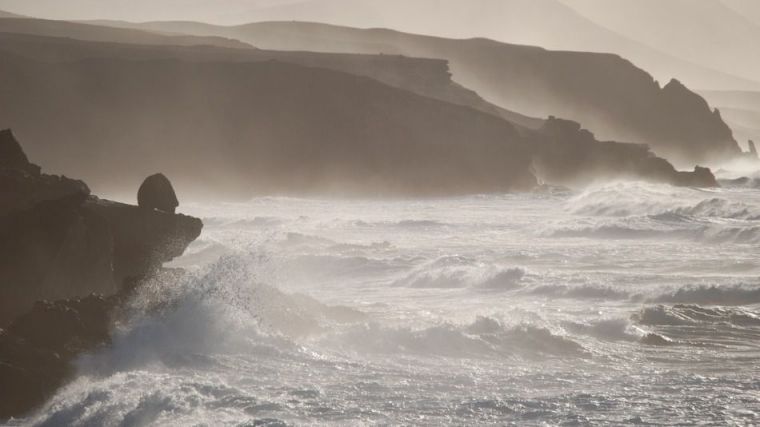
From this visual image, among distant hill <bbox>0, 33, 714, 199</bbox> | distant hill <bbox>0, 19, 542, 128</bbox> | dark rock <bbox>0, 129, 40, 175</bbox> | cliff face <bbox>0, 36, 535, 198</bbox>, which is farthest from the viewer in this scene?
distant hill <bbox>0, 19, 542, 128</bbox>

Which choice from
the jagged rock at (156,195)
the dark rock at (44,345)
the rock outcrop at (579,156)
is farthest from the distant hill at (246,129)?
the dark rock at (44,345)

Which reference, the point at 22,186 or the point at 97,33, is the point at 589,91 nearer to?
the point at 97,33

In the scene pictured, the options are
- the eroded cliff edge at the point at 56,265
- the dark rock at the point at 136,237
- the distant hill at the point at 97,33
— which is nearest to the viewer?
the eroded cliff edge at the point at 56,265

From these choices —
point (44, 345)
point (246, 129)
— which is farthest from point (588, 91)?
point (44, 345)

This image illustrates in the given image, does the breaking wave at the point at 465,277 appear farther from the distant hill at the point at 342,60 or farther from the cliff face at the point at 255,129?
the distant hill at the point at 342,60

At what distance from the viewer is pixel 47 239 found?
13.8 meters

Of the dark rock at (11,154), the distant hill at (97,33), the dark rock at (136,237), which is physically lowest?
the dark rock at (136,237)

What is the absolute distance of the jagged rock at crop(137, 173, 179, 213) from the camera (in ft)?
55.4

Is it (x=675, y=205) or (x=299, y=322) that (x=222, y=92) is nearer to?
(x=675, y=205)

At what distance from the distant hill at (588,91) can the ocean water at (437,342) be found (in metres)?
58.7

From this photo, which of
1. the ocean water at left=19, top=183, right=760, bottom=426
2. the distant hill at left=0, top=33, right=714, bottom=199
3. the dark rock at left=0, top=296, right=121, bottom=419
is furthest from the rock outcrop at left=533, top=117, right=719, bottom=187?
the dark rock at left=0, top=296, right=121, bottom=419

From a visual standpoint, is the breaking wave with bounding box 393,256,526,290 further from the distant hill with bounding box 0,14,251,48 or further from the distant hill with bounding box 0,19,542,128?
the distant hill with bounding box 0,14,251,48

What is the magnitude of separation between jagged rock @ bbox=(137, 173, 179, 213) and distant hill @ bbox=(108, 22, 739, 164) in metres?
70.7

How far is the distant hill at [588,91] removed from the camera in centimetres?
8300
